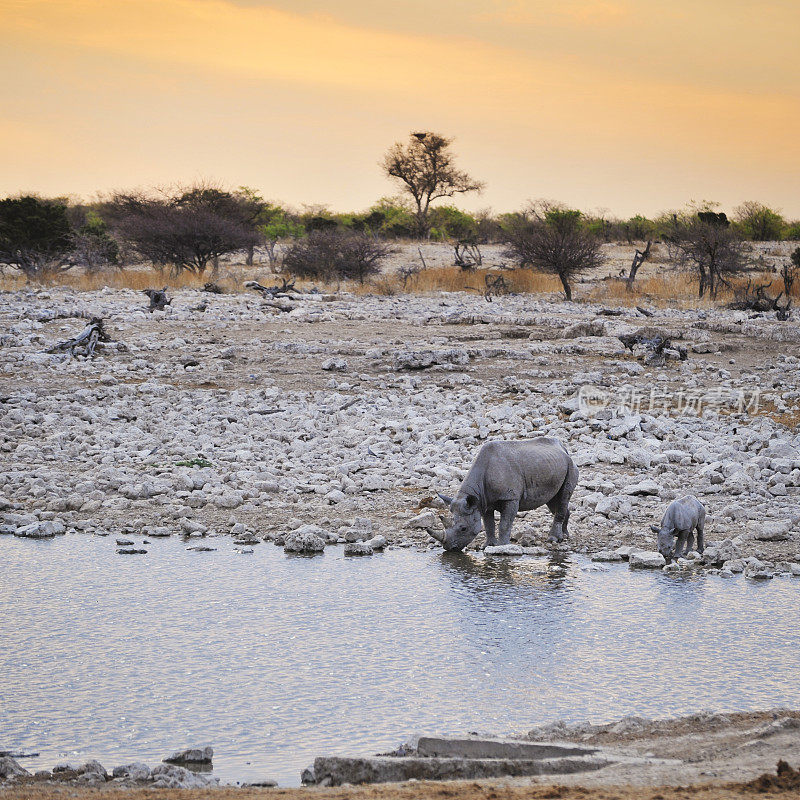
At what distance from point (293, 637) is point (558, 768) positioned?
2885 millimetres

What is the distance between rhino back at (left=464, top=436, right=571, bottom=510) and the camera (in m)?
8.87

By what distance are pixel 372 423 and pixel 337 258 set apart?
87.0 ft

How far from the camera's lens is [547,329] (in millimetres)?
23359

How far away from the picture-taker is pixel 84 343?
19062mm

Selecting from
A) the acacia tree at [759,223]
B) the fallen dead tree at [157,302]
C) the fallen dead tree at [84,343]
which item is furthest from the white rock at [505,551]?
the acacia tree at [759,223]

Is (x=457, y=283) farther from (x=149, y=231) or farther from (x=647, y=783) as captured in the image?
(x=647, y=783)

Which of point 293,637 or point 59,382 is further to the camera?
point 59,382

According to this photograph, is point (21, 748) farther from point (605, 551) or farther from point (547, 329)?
point (547, 329)

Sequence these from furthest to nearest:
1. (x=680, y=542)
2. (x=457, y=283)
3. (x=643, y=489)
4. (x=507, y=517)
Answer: (x=457, y=283)
(x=643, y=489)
(x=507, y=517)
(x=680, y=542)

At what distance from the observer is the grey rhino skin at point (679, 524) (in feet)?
27.0

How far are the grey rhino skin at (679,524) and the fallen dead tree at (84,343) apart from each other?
42.8 ft

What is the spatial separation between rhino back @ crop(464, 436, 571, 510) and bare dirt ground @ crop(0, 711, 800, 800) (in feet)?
13.7

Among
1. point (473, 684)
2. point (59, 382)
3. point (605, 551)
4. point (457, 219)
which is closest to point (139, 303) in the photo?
point (59, 382)

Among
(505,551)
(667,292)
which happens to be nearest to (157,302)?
(505,551)
